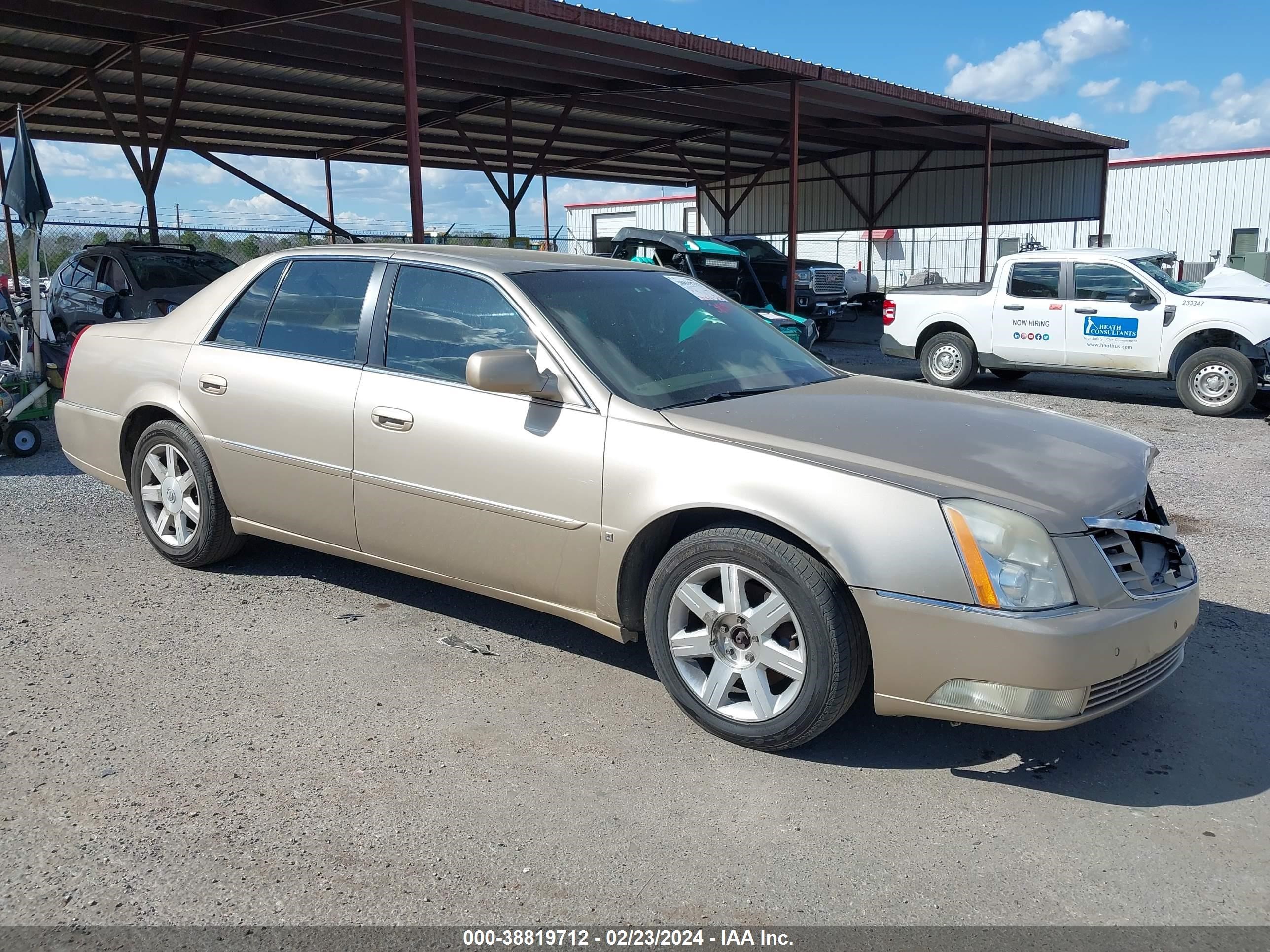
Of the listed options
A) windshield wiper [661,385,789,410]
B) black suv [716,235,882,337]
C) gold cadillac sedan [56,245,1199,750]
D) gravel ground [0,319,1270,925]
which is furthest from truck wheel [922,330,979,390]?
windshield wiper [661,385,789,410]

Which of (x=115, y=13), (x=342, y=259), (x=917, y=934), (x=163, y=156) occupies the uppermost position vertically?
(x=115, y=13)

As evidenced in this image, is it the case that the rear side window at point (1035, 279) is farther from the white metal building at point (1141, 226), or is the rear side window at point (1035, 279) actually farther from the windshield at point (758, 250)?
the white metal building at point (1141, 226)

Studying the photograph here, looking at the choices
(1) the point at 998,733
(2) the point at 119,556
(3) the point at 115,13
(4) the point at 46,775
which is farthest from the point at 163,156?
(1) the point at 998,733

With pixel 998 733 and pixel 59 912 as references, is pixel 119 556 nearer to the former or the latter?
pixel 59 912

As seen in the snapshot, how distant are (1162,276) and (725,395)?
915 centimetres

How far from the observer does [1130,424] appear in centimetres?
1028

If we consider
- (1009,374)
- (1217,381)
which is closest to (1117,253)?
(1217,381)

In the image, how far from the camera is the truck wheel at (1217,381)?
34.5 ft

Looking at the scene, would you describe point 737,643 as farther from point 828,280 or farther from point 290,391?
point 828,280

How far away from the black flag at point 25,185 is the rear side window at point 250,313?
496 cm

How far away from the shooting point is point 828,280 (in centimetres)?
2091

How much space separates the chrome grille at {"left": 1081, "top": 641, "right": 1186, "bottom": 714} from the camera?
3.10 metres

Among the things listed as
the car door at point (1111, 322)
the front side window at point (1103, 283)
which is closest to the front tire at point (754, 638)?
the car door at point (1111, 322)

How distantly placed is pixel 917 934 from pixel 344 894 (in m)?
1.44
